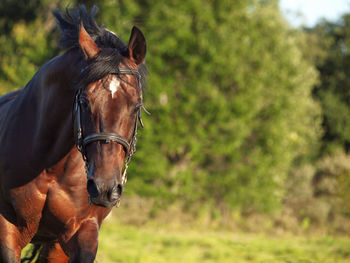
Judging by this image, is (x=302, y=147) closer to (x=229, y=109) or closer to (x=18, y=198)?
(x=229, y=109)

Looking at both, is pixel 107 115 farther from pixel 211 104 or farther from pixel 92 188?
pixel 211 104

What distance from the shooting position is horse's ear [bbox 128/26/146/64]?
3391 millimetres

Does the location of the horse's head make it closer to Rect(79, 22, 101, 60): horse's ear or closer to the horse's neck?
Rect(79, 22, 101, 60): horse's ear

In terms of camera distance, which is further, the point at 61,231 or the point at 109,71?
the point at 61,231

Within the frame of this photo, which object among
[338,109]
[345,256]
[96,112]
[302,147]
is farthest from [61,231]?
[338,109]

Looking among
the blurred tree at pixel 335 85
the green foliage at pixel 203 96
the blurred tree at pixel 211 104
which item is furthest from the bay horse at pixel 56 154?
the blurred tree at pixel 335 85

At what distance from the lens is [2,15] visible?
18734mm

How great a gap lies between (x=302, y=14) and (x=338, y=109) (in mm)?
5841

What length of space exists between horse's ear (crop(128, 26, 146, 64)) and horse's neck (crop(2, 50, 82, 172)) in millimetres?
452

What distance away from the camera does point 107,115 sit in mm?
3148

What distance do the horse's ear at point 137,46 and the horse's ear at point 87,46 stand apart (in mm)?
229

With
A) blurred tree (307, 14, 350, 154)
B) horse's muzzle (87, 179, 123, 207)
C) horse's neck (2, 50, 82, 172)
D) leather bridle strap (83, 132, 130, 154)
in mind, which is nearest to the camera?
horse's muzzle (87, 179, 123, 207)

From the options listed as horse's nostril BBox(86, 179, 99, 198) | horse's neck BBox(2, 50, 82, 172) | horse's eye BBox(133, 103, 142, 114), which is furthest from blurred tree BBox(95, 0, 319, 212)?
horse's nostril BBox(86, 179, 99, 198)

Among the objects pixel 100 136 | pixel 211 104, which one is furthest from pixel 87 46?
pixel 211 104
